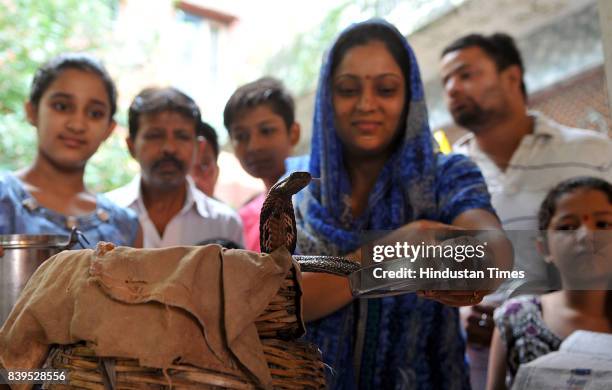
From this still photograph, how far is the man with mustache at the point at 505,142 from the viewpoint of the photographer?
257 cm

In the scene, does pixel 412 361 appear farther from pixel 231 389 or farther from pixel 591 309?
pixel 231 389

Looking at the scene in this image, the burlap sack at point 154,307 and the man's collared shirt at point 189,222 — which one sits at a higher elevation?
the man's collared shirt at point 189,222

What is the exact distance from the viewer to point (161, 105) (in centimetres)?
283

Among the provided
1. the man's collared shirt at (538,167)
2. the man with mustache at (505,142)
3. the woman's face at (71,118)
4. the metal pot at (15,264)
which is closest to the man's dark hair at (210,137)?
the woman's face at (71,118)

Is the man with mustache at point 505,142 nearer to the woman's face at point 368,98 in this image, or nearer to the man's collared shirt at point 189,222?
the woman's face at point 368,98

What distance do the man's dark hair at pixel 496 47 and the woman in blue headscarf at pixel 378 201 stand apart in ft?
4.05

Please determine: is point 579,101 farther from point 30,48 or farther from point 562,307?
point 30,48

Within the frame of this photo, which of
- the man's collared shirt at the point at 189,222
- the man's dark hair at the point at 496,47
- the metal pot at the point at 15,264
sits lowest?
the metal pot at the point at 15,264

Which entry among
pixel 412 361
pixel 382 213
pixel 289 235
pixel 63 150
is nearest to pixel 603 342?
pixel 412 361

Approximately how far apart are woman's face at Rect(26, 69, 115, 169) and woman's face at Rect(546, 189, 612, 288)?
5.30 ft

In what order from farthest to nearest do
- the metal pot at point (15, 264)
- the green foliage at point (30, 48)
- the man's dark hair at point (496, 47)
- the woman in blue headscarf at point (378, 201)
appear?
the green foliage at point (30, 48) < the man's dark hair at point (496, 47) < the woman in blue headscarf at point (378, 201) < the metal pot at point (15, 264)

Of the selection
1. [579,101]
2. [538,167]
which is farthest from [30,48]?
[538,167]

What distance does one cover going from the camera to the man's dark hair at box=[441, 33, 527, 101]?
10.2 ft

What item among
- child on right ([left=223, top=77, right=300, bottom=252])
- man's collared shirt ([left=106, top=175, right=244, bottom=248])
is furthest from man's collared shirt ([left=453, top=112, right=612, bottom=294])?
man's collared shirt ([left=106, top=175, right=244, bottom=248])
